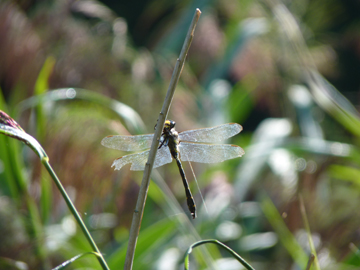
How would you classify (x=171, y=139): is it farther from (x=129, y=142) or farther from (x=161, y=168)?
(x=161, y=168)

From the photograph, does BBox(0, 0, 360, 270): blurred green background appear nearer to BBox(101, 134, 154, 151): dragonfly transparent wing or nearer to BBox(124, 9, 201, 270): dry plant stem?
BBox(101, 134, 154, 151): dragonfly transparent wing

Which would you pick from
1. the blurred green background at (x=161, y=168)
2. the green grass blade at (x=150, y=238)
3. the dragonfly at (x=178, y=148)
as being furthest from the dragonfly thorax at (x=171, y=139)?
the green grass blade at (x=150, y=238)

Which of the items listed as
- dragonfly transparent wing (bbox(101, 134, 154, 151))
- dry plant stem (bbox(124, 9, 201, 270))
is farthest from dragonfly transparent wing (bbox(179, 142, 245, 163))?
dry plant stem (bbox(124, 9, 201, 270))

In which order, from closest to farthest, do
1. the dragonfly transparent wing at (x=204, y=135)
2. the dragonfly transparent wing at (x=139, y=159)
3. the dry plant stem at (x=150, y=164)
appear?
the dry plant stem at (x=150, y=164)
the dragonfly transparent wing at (x=139, y=159)
the dragonfly transparent wing at (x=204, y=135)

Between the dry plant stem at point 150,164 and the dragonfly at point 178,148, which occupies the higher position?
the dry plant stem at point 150,164

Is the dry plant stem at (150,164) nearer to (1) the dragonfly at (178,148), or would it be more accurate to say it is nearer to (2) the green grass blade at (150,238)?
(1) the dragonfly at (178,148)

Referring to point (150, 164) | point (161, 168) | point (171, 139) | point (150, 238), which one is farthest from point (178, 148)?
point (161, 168)
